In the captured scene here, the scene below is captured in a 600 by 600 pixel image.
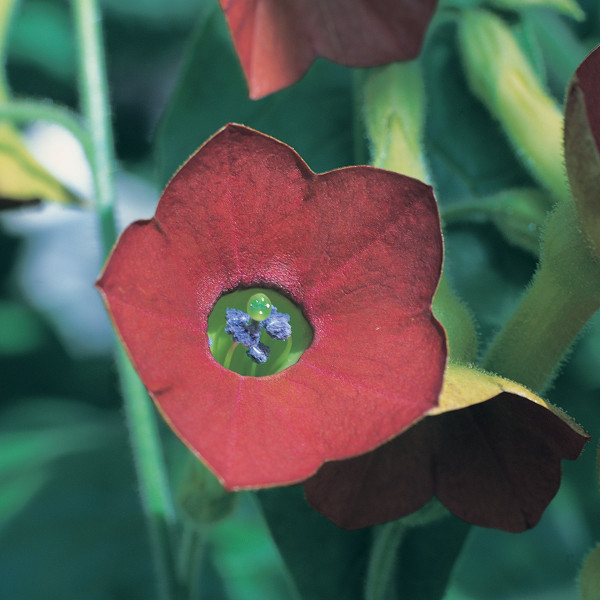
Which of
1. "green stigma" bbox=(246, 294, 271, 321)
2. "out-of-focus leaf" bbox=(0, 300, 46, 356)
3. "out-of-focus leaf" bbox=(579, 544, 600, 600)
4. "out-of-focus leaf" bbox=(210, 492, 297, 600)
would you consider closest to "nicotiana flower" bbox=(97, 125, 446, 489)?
"green stigma" bbox=(246, 294, 271, 321)

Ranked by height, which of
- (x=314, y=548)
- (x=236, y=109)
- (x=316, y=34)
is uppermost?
(x=316, y=34)

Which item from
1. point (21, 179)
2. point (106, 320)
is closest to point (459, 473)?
point (21, 179)

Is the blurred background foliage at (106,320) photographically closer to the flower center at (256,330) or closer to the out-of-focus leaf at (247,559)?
the out-of-focus leaf at (247,559)

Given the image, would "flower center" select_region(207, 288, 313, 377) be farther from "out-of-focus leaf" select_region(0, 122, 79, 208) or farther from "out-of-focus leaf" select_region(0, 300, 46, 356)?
"out-of-focus leaf" select_region(0, 300, 46, 356)

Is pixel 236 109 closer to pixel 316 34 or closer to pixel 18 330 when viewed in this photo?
pixel 316 34

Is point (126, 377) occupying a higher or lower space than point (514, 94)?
lower

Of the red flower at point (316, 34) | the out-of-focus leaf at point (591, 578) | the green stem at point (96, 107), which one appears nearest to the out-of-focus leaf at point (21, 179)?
the green stem at point (96, 107)

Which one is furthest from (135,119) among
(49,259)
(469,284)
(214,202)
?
(214,202)

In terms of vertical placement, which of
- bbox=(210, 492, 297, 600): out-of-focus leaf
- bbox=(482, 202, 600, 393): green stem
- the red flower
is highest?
the red flower
